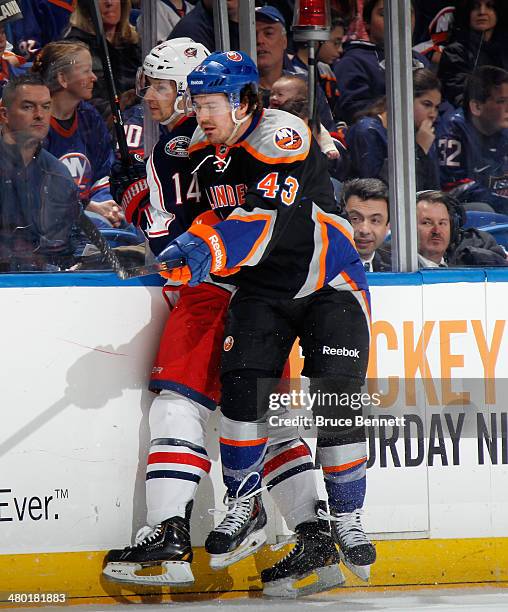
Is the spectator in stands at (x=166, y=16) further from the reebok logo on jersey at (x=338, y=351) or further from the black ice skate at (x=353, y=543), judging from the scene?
the black ice skate at (x=353, y=543)

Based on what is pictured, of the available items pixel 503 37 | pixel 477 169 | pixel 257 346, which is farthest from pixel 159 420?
pixel 503 37

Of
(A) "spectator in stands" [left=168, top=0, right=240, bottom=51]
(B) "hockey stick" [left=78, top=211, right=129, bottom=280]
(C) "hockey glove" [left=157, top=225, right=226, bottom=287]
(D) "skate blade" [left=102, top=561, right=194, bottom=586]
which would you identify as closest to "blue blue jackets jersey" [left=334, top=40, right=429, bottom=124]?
(A) "spectator in stands" [left=168, top=0, right=240, bottom=51]

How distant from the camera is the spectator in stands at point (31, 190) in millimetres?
2975

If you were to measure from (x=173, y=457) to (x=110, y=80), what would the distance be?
1153 mm

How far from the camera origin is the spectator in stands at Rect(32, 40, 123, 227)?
308 cm

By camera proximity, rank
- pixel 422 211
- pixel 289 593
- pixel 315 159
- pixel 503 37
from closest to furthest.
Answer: pixel 315 159 < pixel 289 593 < pixel 422 211 < pixel 503 37

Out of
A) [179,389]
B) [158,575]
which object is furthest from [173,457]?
[158,575]

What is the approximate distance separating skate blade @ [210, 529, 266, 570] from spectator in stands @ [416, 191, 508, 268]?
95 cm

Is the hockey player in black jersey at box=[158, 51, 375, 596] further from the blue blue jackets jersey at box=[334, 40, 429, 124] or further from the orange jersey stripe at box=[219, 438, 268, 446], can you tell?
the blue blue jackets jersey at box=[334, 40, 429, 124]

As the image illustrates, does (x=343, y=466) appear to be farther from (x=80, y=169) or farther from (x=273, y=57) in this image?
(x=273, y=57)

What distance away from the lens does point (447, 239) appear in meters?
3.22

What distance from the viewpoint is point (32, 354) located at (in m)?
2.88

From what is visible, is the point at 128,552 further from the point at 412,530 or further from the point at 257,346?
the point at 412,530

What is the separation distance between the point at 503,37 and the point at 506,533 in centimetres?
159
